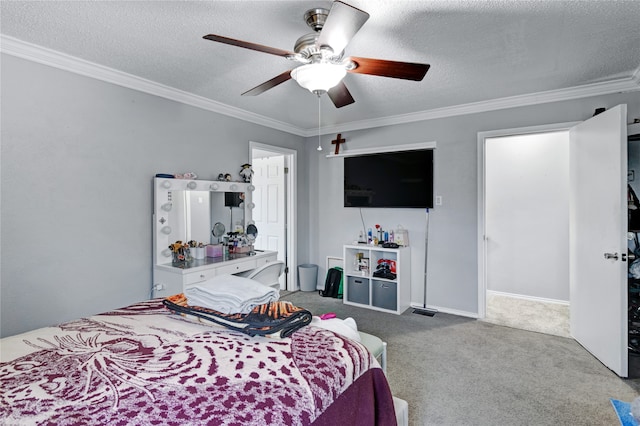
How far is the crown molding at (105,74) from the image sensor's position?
2.22 metres

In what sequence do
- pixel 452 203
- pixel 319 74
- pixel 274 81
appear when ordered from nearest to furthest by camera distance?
pixel 319 74 < pixel 274 81 < pixel 452 203

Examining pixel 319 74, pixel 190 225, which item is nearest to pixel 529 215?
pixel 319 74

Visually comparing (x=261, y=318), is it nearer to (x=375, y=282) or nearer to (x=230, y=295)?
(x=230, y=295)

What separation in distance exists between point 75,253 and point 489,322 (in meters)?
3.94

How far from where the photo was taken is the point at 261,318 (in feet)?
4.51

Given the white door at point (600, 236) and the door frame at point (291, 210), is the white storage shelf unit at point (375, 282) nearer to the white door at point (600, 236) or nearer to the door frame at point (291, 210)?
the door frame at point (291, 210)

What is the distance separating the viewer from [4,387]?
0.96 m

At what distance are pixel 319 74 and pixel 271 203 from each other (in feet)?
10.6

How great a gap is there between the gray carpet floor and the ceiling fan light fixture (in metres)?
2.03

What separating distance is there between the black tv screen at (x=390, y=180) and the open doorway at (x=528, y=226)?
0.90 metres

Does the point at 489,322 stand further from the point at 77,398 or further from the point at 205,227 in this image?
the point at 77,398

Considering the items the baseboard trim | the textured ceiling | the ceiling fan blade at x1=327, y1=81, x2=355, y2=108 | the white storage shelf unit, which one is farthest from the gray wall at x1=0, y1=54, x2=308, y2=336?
the baseboard trim

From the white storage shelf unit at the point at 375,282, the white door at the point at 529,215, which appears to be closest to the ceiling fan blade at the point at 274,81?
the white storage shelf unit at the point at 375,282

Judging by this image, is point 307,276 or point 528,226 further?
point 307,276
